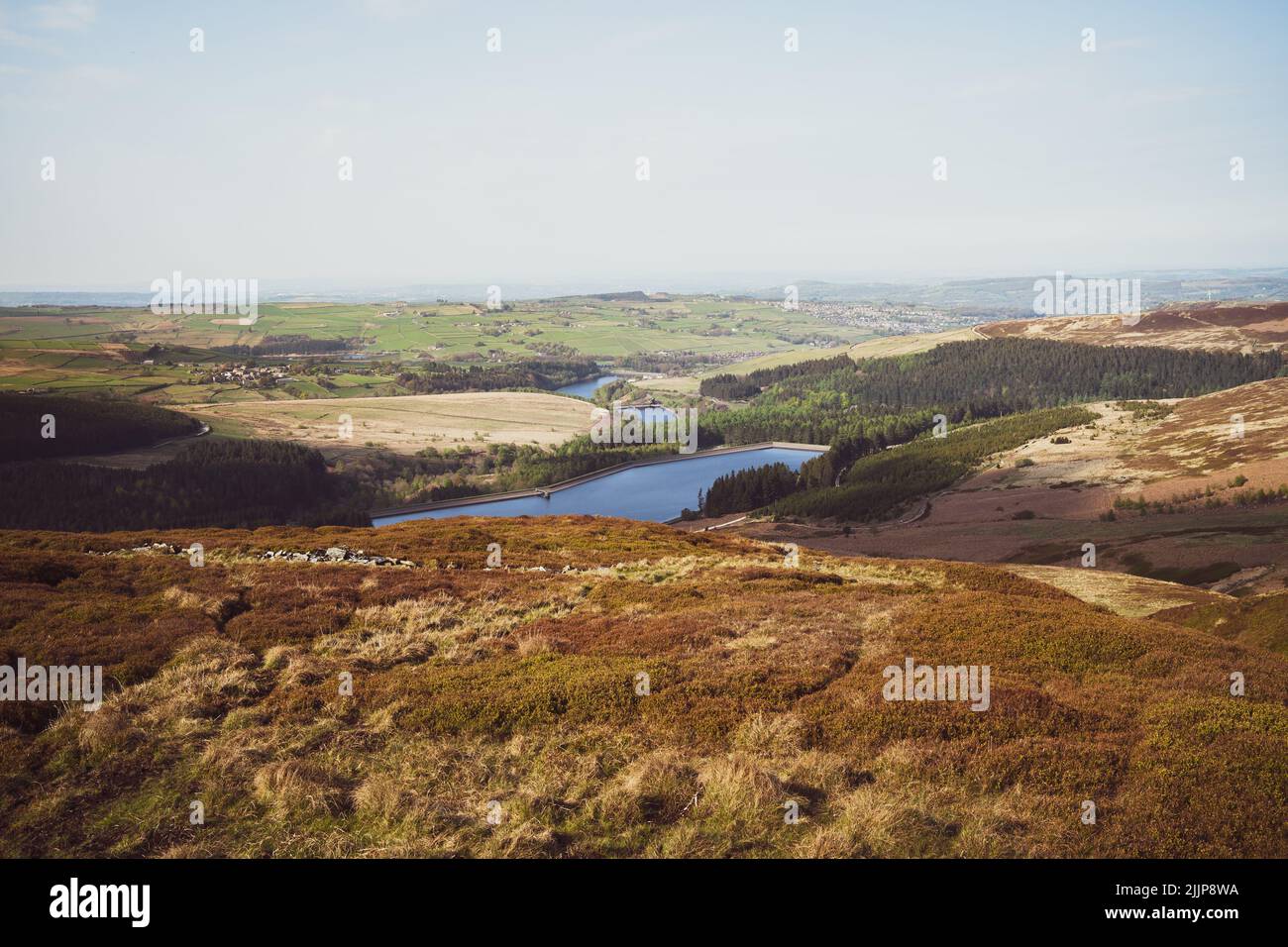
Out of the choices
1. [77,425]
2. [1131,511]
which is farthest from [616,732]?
[77,425]

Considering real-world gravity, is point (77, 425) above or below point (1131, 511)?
above

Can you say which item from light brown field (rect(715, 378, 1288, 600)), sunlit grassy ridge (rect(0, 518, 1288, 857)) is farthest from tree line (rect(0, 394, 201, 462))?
sunlit grassy ridge (rect(0, 518, 1288, 857))

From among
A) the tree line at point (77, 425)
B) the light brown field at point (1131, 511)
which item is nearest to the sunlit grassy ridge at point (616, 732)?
the light brown field at point (1131, 511)

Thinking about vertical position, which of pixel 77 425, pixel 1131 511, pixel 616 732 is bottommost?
pixel 1131 511

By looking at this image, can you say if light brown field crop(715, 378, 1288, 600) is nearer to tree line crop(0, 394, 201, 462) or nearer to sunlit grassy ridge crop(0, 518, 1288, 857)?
sunlit grassy ridge crop(0, 518, 1288, 857)

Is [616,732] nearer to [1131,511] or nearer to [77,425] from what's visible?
[1131,511]

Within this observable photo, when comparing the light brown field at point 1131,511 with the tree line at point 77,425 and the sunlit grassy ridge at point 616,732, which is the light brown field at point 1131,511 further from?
the tree line at point 77,425

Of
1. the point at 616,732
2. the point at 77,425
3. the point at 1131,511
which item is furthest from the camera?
Result: the point at 77,425
